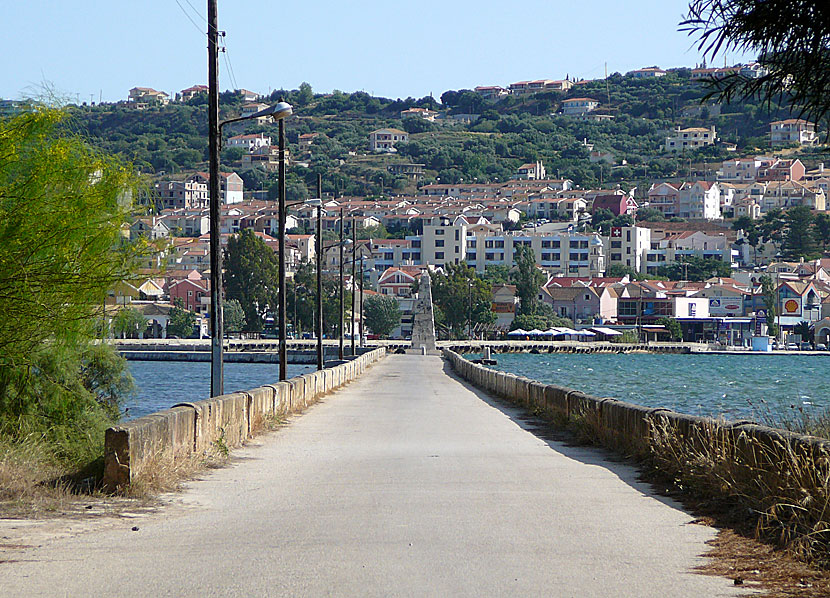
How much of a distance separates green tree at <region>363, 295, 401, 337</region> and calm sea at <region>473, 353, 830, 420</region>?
16121 millimetres

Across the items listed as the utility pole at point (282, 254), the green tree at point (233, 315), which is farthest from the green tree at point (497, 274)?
the utility pole at point (282, 254)

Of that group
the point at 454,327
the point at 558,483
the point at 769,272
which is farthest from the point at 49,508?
the point at 769,272

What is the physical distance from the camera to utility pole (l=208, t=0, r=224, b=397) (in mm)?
22297

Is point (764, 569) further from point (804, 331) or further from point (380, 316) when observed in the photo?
point (804, 331)

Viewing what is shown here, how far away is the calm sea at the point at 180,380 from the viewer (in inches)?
2168

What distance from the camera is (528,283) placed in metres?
156

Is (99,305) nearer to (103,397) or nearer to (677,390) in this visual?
(103,397)

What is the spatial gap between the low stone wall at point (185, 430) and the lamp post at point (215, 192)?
106cm

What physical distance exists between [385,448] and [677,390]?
180ft

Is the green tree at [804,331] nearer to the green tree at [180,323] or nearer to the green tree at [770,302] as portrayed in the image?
the green tree at [770,302]

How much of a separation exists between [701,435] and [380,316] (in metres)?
132

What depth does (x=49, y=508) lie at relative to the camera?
1061 cm

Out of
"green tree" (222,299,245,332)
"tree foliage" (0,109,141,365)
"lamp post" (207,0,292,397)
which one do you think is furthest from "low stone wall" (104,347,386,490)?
"green tree" (222,299,245,332)

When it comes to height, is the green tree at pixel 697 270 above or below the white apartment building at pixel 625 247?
below
